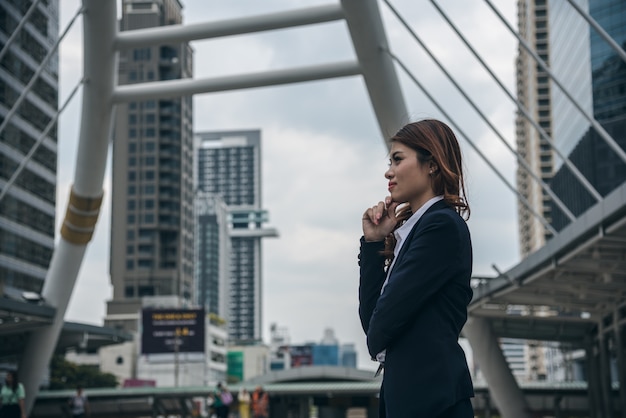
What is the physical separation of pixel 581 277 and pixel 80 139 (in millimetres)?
11157

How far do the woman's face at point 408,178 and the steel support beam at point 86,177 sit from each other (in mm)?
13924

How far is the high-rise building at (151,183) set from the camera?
122 m

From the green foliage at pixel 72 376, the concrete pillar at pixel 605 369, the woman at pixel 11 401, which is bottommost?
the woman at pixel 11 401

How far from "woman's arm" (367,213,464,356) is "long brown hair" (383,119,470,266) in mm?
126

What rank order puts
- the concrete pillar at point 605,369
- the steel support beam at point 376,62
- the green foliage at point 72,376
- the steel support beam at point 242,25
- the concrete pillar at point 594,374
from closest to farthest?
1. the steel support beam at point 376,62
2. the steel support beam at point 242,25
3. the concrete pillar at point 605,369
4. the concrete pillar at point 594,374
5. the green foliage at point 72,376

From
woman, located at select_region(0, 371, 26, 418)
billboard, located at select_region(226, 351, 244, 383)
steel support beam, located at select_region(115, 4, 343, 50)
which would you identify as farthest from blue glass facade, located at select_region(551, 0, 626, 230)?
billboard, located at select_region(226, 351, 244, 383)

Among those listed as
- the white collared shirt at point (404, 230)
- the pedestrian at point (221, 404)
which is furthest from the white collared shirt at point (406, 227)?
the pedestrian at point (221, 404)

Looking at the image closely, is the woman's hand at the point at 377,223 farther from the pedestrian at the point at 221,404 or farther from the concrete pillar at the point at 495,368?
the concrete pillar at the point at 495,368

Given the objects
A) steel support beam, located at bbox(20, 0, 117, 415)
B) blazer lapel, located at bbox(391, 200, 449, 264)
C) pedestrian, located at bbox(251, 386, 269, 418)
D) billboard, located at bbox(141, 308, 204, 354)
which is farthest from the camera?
billboard, located at bbox(141, 308, 204, 354)

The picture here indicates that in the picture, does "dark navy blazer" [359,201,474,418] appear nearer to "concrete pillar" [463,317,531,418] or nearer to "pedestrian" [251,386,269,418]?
"concrete pillar" [463,317,531,418]

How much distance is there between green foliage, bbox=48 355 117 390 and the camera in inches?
3285

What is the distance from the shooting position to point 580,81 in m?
69.8

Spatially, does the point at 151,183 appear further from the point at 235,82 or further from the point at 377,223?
the point at 377,223

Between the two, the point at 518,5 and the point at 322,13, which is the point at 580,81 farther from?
the point at 518,5
